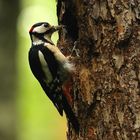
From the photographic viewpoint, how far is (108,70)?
3773 millimetres

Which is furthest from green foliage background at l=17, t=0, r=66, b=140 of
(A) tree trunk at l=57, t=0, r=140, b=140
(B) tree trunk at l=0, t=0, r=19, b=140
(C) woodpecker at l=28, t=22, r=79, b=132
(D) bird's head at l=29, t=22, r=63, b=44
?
(A) tree trunk at l=57, t=0, r=140, b=140

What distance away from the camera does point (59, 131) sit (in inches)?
372

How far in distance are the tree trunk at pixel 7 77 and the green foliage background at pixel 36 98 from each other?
3.78 m

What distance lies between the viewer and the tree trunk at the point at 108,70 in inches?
142

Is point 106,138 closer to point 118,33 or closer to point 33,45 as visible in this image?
point 118,33

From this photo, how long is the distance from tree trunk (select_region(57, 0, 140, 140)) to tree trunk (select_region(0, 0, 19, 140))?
121cm

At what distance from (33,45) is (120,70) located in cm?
130

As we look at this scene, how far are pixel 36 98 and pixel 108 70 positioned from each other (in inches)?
342

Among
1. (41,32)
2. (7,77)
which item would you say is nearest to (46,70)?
(41,32)

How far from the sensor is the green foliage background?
33.2ft

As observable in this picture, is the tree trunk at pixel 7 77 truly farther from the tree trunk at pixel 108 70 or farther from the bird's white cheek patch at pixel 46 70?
the tree trunk at pixel 108 70

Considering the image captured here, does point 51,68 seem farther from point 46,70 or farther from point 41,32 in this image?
point 41,32

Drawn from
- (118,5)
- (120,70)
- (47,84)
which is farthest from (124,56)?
(47,84)

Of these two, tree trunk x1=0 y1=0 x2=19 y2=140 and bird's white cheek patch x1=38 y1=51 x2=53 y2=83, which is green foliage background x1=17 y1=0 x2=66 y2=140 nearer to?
tree trunk x1=0 y1=0 x2=19 y2=140
